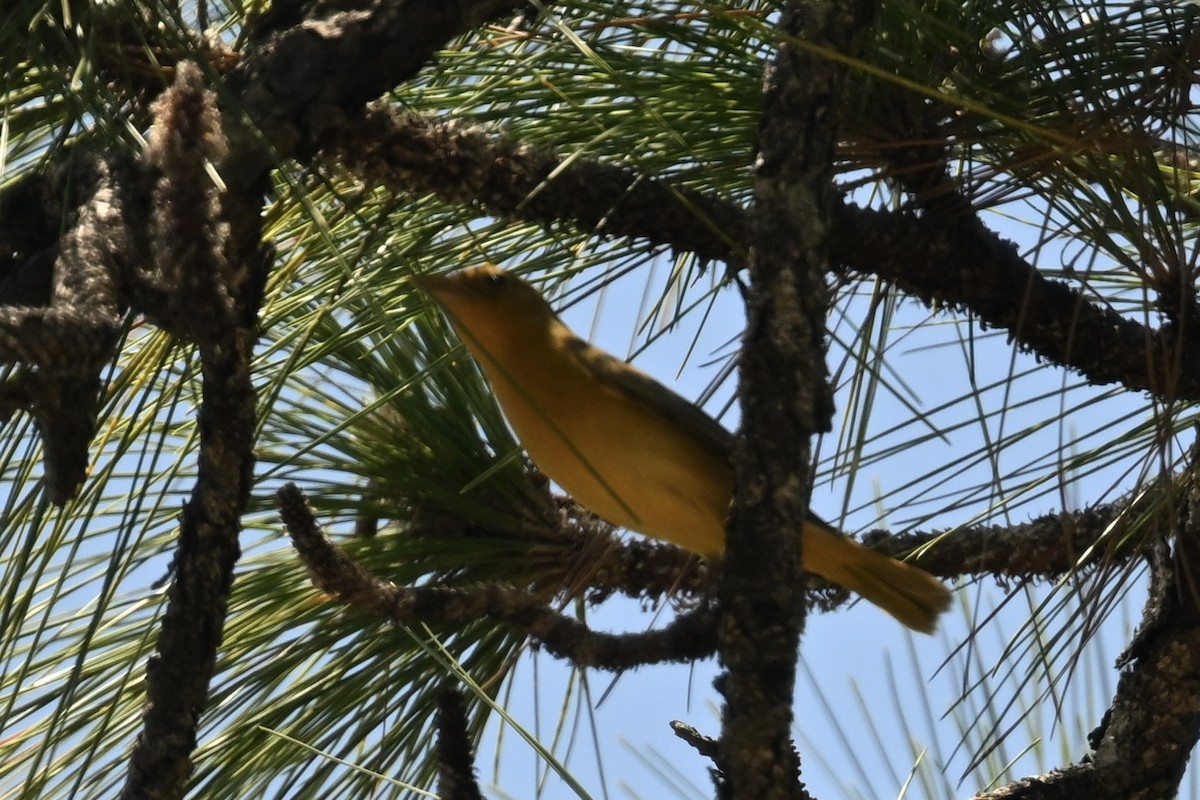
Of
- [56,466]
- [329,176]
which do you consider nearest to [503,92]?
[329,176]

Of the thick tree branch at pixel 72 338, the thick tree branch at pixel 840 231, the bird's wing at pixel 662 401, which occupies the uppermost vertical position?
the bird's wing at pixel 662 401

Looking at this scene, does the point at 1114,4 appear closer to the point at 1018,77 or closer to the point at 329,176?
the point at 1018,77

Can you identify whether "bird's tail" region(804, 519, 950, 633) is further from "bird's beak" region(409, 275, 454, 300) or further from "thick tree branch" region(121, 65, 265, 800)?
"thick tree branch" region(121, 65, 265, 800)

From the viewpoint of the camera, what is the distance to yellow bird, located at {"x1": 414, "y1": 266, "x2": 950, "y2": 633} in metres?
1.76

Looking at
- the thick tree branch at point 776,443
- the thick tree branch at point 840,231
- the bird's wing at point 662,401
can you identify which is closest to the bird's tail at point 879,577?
the bird's wing at point 662,401

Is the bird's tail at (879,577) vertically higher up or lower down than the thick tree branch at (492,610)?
higher up

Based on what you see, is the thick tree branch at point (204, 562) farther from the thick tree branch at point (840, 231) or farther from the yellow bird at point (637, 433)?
the yellow bird at point (637, 433)

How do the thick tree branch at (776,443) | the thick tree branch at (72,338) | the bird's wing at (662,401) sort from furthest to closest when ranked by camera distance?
the bird's wing at (662,401) < the thick tree branch at (776,443) < the thick tree branch at (72,338)

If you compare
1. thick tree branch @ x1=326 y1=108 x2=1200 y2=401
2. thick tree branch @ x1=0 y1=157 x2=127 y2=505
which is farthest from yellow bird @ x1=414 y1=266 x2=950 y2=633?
thick tree branch @ x1=0 y1=157 x2=127 y2=505

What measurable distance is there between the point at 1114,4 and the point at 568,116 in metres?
0.57

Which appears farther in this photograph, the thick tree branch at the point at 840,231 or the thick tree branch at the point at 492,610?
the thick tree branch at the point at 840,231

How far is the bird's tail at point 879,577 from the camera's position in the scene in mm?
1744

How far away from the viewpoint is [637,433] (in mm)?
1886

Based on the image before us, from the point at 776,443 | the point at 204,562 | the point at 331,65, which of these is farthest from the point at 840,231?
the point at 204,562
